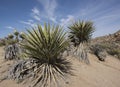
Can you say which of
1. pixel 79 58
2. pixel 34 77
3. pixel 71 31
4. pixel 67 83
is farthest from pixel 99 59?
pixel 34 77

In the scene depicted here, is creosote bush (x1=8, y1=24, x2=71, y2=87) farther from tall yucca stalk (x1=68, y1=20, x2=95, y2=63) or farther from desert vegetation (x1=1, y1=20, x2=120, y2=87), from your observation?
tall yucca stalk (x1=68, y1=20, x2=95, y2=63)

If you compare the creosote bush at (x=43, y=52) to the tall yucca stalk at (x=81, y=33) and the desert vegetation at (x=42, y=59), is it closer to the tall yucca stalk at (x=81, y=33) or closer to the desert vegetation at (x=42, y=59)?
A: the desert vegetation at (x=42, y=59)

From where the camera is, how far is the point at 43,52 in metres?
4.22

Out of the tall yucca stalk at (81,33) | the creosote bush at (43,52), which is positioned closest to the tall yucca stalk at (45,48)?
the creosote bush at (43,52)

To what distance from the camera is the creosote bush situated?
415 cm

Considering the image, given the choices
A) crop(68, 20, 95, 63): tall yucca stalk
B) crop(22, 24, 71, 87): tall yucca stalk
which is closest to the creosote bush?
crop(22, 24, 71, 87): tall yucca stalk

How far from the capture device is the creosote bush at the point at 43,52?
4152 mm

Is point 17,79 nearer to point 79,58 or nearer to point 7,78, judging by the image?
point 7,78

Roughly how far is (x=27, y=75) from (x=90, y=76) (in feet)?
8.07

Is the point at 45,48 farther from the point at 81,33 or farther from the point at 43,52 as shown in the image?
the point at 81,33

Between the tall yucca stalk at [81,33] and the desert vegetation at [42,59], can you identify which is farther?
the tall yucca stalk at [81,33]

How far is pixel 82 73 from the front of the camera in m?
5.14

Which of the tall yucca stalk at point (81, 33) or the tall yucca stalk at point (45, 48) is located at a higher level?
the tall yucca stalk at point (81, 33)

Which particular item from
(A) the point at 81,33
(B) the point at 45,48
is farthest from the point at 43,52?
(A) the point at 81,33
